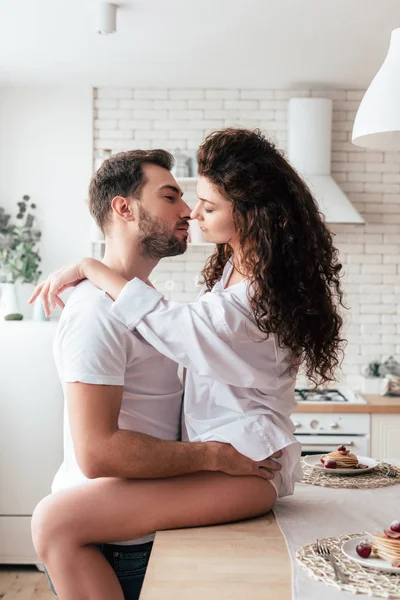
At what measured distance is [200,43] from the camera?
13.8 feet

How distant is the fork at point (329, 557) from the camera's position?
5.07ft

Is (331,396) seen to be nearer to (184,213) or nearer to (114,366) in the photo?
(184,213)

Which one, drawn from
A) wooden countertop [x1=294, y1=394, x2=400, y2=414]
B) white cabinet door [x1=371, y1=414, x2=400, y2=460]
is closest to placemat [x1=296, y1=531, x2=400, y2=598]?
wooden countertop [x1=294, y1=394, x2=400, y2=414]

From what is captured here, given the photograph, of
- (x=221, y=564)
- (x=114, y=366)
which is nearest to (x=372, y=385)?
(x=114, y=366)

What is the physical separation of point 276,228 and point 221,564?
82 centimetres

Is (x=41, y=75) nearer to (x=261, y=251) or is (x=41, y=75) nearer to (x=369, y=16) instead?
(x=369, y=16)

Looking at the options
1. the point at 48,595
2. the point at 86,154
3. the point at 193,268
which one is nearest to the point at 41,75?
the point at 86,154

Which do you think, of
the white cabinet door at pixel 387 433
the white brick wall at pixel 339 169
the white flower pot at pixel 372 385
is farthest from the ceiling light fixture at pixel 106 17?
the white flower pot at pixel 372 385

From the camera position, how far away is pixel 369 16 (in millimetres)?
3750

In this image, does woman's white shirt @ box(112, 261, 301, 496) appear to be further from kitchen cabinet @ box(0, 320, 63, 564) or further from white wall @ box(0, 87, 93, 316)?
white wall @ box(0, 87, 93, 316)

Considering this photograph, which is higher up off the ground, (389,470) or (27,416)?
(389,470)

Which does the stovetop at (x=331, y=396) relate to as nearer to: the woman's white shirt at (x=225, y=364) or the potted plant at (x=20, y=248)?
the potted plant at (x=20, y=248)

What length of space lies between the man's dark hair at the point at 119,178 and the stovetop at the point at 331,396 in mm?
2581

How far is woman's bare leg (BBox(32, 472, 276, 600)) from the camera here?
5.98 feet
